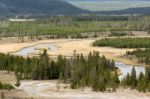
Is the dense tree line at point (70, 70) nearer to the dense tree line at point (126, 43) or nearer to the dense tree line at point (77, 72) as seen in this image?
the dense tree line at point (77, 72)

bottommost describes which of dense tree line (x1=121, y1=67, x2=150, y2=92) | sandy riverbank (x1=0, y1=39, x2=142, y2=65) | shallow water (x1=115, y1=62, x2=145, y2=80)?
shallow water (x1=115, y1=62, x2=145, y2=80)

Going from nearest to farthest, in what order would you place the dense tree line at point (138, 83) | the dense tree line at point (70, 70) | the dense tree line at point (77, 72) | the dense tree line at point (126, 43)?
1. the dense tree line at point (138, 83)
2. the dense tree line at point (77, 72)
3. the dense tree line at point (70, 70)
4. the dense tree line at point (126, 43)

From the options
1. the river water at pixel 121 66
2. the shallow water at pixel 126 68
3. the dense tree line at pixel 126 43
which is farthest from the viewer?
the dense tree line at pixel 126 43

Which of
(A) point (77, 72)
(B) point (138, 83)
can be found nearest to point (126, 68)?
Result: (A) point (77, 72)

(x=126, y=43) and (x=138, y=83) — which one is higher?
(x=126, y=43)

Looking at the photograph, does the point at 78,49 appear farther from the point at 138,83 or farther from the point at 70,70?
the point at 138,83

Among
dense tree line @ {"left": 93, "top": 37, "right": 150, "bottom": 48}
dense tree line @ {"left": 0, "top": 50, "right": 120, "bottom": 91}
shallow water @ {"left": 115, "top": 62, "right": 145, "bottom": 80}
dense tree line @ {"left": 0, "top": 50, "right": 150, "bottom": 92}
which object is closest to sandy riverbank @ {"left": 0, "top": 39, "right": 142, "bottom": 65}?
dense tree line @ {"left": 93, "top": 37, "right": 150, "bottom": 48}

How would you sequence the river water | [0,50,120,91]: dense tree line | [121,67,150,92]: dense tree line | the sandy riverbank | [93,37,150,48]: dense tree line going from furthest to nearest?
[93,37,150,48]: dense tree line, the sandy riverbank, the river water, [0,50,120,91]: dense tree line, [121,67,150,92]: dense tree line

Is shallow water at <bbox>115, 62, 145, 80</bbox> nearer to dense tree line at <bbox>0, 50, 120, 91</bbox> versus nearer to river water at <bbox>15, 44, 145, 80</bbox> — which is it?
river water at <bbox>15, 44, 145, 80</bbox>

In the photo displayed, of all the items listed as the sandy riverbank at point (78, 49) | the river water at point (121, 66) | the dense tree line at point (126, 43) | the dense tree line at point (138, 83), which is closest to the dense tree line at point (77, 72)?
the dense tree line at point (138, 83)

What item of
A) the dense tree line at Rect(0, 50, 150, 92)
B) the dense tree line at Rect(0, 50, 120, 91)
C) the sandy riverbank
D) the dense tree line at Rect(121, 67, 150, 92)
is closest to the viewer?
the dense tree line at Rect(121, 67, 150, 92)

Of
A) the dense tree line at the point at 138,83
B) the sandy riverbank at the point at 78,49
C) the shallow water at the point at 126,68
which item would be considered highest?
the dense tree line at the point at 138,83
